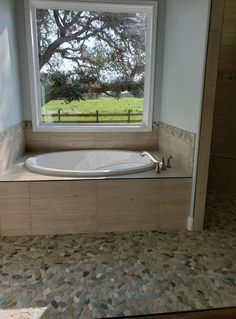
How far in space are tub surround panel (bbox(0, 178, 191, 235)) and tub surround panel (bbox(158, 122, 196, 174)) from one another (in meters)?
0.22

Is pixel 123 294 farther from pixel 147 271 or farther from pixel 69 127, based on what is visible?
pixel 69 127

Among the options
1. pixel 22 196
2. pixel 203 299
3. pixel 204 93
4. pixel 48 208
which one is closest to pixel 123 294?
pixel 203 299

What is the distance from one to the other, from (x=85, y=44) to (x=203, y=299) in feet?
8.94

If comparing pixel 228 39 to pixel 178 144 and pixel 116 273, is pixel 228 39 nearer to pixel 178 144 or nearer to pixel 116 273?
pixel 178 144

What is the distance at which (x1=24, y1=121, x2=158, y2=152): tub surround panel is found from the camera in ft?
10.2

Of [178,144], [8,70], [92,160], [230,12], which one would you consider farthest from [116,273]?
[230,12]

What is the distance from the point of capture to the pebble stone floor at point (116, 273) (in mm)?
1521

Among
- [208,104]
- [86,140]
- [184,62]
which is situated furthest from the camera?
[86,140]

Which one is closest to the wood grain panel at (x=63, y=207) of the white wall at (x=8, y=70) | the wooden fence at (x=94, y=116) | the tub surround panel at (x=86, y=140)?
the white wall at (x=8, y=70)

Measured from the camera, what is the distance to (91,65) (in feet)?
10.0

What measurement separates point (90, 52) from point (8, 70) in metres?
0.96

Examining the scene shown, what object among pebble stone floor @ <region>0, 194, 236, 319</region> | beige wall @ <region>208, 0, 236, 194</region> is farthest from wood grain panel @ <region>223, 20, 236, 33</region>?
pebble stone floor @ <region>0, 194, 236, 319</region>

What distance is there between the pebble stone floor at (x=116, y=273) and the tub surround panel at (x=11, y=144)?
0.72m

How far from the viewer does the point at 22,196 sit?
2.18 m
